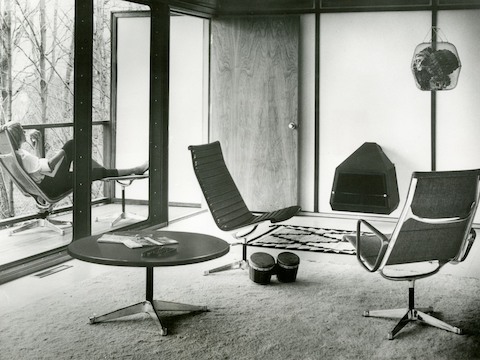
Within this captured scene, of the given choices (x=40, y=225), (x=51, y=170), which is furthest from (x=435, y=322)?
(x=40, y=225)

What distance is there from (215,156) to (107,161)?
3099 mm

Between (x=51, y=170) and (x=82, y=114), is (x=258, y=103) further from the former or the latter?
(x=82, y=114)

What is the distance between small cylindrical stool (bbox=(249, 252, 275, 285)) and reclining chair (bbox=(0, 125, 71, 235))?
7.09 ft

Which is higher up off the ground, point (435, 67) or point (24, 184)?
point (435, 67)

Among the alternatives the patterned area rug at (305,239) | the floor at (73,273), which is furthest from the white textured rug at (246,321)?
the patterned area rug at (305,239)

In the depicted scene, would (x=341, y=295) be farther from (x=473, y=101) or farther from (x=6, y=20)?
(x=6, y=20)

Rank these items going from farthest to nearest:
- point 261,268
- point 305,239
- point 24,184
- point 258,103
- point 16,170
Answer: point 258,103, point 305,239, point 24,184, point 16,170, point 261,268

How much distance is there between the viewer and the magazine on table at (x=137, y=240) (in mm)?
3709

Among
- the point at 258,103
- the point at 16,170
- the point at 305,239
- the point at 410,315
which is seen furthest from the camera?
the point at 258,103

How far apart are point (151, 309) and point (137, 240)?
394 millimetres

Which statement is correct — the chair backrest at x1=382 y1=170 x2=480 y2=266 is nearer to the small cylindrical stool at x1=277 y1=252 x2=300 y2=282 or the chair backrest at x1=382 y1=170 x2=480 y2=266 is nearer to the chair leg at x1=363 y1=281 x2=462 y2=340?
the chair leg at x1=363 y1=281 x2=462 y2=340

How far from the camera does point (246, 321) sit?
3676 millimetres

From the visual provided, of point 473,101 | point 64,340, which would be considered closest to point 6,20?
point 64,340

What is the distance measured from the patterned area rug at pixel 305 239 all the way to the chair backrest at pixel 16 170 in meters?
1.85
